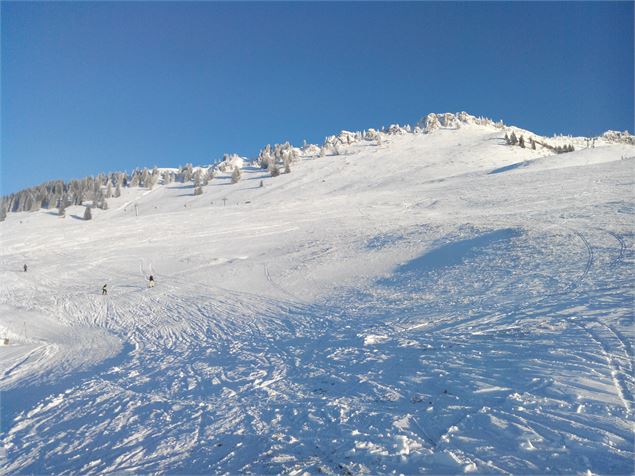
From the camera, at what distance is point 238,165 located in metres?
112

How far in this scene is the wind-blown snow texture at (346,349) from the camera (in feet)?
20.9

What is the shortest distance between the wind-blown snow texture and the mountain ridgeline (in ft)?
179

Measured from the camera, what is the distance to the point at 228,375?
10.4 metres

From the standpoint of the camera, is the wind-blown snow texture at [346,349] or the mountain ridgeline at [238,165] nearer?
the wind-blown snow texture at [346,349]

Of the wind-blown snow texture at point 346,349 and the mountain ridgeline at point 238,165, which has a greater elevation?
the mountain ridgeline at point 238,165

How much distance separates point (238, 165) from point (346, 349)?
106 meters

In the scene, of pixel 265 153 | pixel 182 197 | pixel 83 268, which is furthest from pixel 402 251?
pixel 265 153

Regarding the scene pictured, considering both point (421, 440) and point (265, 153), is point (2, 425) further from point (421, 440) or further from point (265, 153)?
point (265, 153)

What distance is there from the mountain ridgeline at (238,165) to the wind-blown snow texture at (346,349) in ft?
179

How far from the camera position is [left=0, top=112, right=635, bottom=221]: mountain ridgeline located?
8688 cm

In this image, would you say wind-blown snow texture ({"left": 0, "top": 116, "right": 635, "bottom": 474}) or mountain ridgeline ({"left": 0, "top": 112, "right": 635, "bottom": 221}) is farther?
mountain ridgeline ({"left": 0, "top": 112, "right": 635, "bottom": 221})

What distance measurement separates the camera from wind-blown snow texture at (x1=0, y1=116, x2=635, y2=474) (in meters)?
6.36

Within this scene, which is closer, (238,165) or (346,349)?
(346,349)

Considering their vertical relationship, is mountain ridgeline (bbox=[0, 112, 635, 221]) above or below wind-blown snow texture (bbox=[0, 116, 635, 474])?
above
